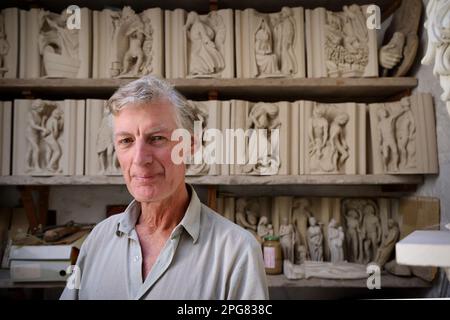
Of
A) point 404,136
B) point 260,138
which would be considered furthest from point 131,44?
point 404,136

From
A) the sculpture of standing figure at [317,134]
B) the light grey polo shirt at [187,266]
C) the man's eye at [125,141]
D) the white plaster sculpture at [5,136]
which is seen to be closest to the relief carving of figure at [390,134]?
the sculpture of standing figure at [317,134]

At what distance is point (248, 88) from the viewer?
1294mm

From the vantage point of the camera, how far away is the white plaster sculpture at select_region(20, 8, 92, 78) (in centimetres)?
123

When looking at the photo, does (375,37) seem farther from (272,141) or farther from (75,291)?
(75,291)

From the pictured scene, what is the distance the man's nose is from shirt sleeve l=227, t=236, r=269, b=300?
0.31 metres

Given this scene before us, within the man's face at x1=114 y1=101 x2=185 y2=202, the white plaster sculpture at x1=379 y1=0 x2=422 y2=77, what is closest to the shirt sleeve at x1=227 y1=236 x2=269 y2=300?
the man's face at x1=114 y1=101 x2=185 y2=202

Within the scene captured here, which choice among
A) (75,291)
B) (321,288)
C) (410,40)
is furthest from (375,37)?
(75,291)

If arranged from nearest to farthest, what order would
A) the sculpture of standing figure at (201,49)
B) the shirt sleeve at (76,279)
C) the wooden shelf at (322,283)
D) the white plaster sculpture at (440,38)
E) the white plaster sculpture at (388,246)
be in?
the white plaster sculpture at (440,38)
the shirt sleeve at (76,279)
the wooden shelf at (322,283)
the white plaster sculpture at (388,246)
the sculpture of standing figure at (201,49)

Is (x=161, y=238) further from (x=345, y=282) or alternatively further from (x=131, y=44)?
(x=131, y=44)

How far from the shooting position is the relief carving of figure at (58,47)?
1241mm

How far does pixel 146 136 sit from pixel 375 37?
1.07 meters

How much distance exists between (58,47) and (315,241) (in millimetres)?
1307

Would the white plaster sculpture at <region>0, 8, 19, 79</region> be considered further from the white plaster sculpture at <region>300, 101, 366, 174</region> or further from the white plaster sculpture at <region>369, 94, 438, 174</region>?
the white plaster sculpture at <region>369, 94, 438, 174</region>

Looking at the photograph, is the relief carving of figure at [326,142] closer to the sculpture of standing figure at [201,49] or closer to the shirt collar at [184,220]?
the sculpture of standing figure at [201,49]
